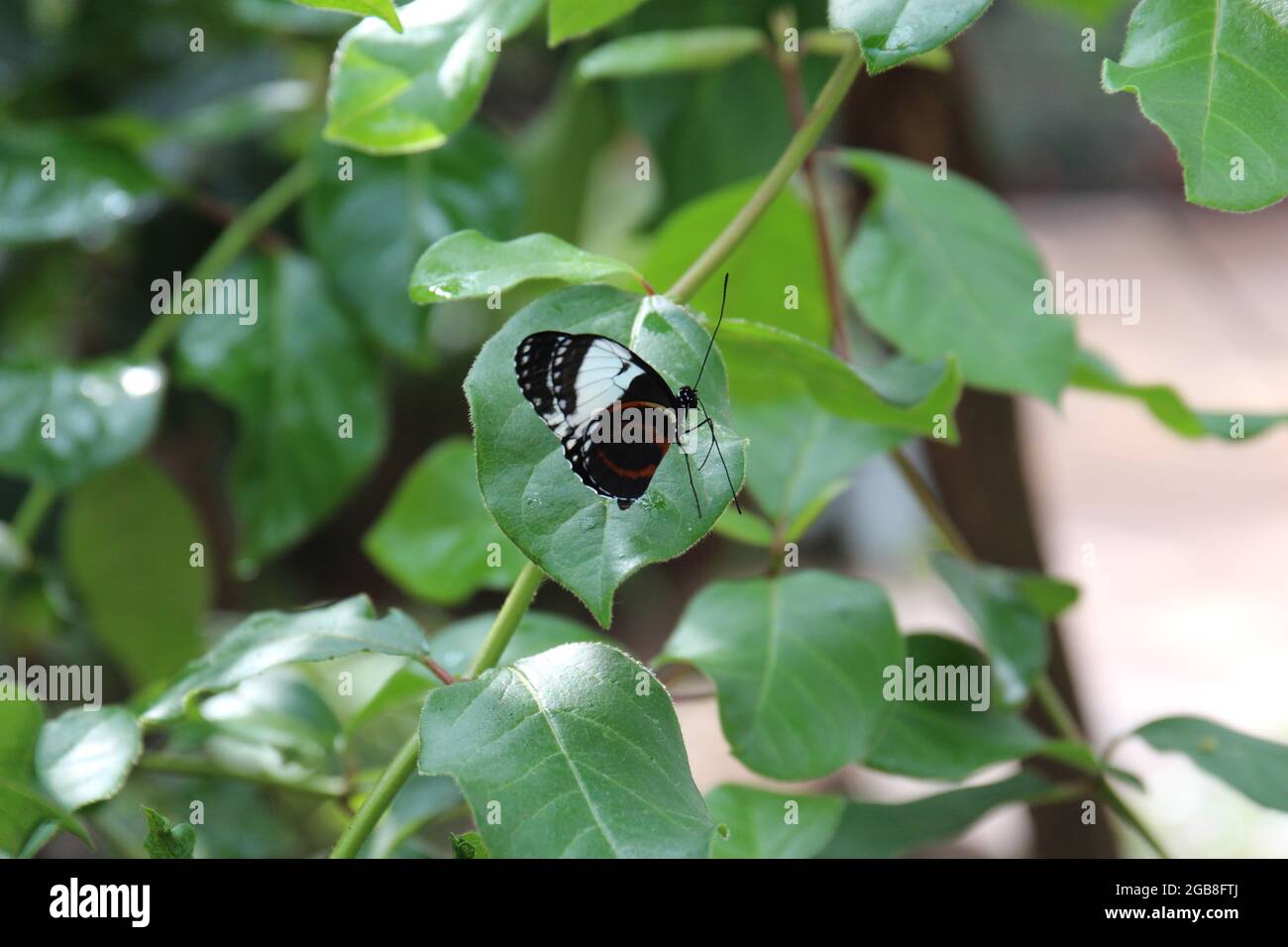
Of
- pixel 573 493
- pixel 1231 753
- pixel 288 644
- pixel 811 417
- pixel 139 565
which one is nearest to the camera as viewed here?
pixel 573 493

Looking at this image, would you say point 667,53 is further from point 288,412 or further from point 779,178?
point 288,412

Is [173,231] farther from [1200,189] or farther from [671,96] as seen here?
[1200,189]

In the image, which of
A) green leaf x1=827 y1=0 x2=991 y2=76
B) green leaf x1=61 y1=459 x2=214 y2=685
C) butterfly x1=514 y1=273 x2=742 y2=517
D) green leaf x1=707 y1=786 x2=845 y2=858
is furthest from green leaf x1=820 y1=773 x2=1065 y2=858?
green leaf x1=61 y1=459 x2=214 y2=685

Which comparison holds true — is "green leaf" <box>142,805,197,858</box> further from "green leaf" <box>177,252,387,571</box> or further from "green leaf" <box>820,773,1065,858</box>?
"green leaf" <box>177,252,387,571</box>

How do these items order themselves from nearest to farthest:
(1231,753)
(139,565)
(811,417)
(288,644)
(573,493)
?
1. (573,493)
2. (288,644)
3. (1231,753)
4. (811,417)
5. (139,565)

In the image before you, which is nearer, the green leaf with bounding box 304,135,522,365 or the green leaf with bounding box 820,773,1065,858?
the green leaf with bounding box 820,773,1065,858

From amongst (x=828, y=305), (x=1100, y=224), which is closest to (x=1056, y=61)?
(x=1100, y=224)

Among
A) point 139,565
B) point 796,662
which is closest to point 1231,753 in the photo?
point 796,662
